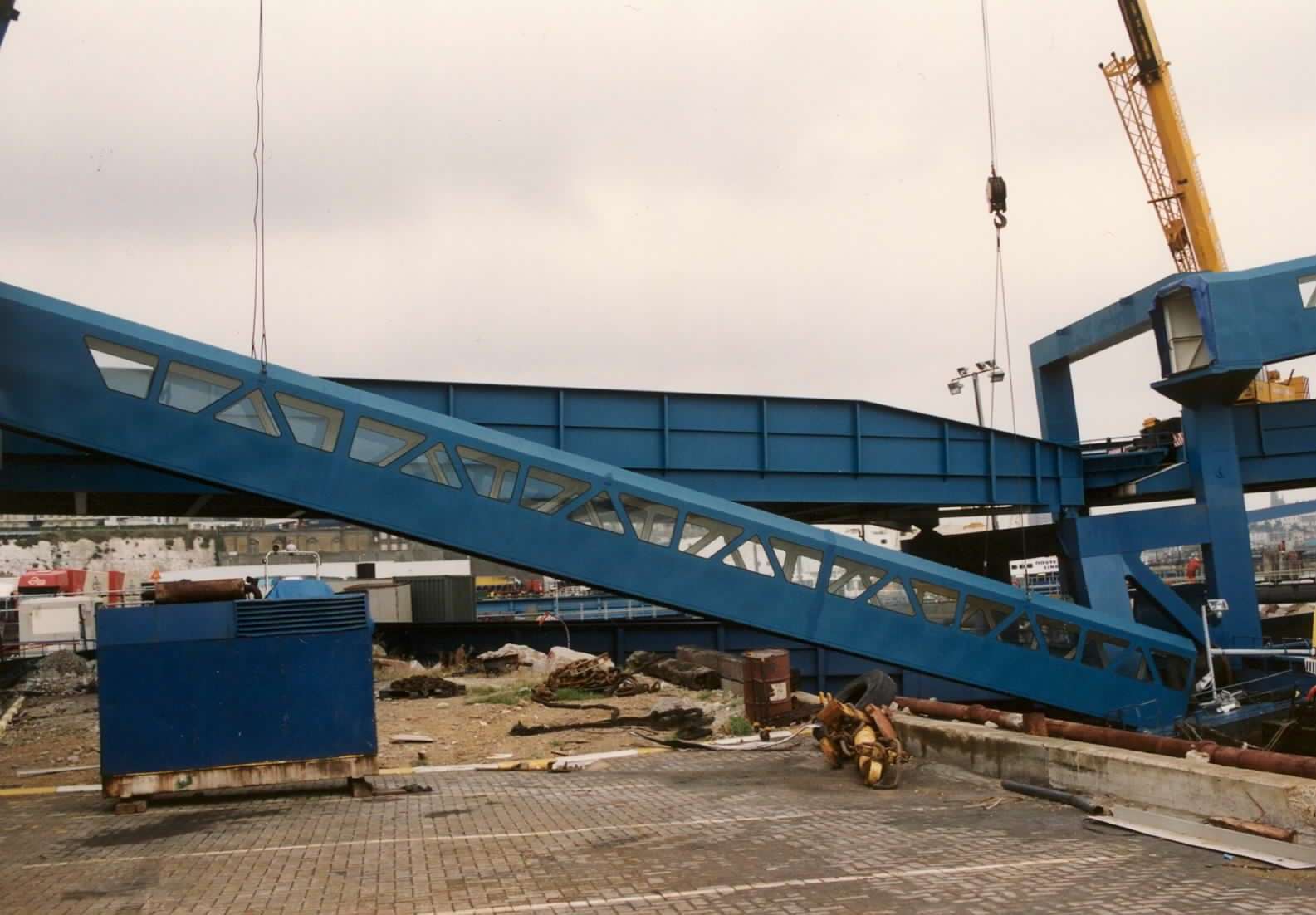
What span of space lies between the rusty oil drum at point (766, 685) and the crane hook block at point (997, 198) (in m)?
9.47

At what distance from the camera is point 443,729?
14.5 metres

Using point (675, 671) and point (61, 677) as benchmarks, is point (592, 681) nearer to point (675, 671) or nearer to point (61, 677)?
point (675, 671)

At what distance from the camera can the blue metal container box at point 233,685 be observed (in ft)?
31.6

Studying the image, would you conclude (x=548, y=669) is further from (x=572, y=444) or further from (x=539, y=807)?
(x=539, y=807)

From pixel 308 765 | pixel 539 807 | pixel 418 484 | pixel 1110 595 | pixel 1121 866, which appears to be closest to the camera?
pixel 1121 866

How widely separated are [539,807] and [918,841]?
3275 mm

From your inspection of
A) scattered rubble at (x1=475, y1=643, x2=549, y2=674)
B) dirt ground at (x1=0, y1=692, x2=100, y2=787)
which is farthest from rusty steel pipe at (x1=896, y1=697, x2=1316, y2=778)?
scattered rubble at (x1=475, y1=643, x2=549, y2=674)

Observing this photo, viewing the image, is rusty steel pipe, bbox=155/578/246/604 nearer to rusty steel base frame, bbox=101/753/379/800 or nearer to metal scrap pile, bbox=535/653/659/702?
rusty steel base frame, bbox=101/753/379/800

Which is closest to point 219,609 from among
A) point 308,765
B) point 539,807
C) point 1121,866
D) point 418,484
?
point 308,765

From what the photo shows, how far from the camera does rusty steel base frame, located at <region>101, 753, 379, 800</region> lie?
9523 mm

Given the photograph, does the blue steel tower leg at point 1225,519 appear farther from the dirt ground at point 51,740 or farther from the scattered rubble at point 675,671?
the dirt ground at point 51,740

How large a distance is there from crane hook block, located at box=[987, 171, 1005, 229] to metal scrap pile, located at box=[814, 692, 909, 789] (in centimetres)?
1115

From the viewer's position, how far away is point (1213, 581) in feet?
68.6

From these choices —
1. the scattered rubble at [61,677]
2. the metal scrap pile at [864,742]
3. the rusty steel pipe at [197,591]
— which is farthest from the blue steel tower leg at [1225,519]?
the scattered rubble at [61,677]
